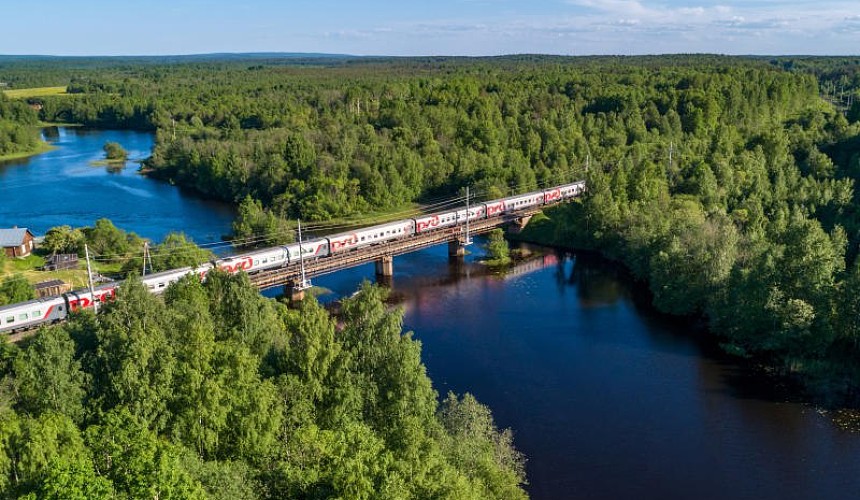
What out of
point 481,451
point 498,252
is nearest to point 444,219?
point 498,252

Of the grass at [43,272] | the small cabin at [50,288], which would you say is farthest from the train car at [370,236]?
the small cabin at [50,288]

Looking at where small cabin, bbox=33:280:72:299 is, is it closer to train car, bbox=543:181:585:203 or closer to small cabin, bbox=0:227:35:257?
small cabin, bbox=0:227:35:257

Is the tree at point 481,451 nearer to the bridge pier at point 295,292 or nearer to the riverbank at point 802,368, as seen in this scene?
the riverbank at point 802,368

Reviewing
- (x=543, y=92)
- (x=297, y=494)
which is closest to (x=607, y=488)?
(x=297, y=494)

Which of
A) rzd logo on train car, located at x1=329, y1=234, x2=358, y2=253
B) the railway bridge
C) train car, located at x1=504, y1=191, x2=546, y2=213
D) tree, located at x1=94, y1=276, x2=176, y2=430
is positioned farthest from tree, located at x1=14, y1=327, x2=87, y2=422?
train car, located at x1=504, y1=191, x2=546, y2=213

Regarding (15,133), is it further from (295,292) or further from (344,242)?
(295,292)

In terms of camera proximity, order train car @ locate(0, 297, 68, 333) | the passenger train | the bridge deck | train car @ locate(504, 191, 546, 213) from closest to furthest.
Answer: train car @ locate(0, 297, 68, 333)
the passenger train
the bridge deck
train car @ locate(504, 191, 546, 213)
